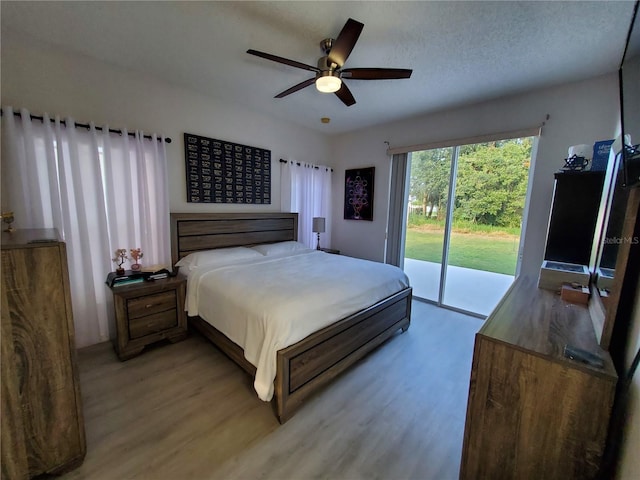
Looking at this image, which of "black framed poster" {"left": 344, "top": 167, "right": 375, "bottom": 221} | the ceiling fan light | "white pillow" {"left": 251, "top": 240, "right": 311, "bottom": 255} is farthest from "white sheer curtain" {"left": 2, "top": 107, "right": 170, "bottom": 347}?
"black framed poster" {"left": 344, "top": 167, "right": 375, "bottom": 221}

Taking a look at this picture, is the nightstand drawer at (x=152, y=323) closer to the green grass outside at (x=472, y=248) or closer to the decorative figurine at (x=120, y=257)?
the decorative figurine at (x=120, y=257)

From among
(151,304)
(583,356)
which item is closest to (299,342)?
(583,356)

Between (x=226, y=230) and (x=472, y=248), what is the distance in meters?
3.36

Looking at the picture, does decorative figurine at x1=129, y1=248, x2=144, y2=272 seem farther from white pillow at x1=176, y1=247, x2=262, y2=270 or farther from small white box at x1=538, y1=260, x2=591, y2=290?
small white box at x1=538, y1=260, x2=591, y2=290

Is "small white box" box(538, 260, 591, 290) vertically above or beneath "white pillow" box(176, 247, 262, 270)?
above

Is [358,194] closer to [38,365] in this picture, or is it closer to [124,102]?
[124,102]

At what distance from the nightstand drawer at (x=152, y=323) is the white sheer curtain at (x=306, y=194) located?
86.8 inches

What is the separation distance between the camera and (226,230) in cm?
338

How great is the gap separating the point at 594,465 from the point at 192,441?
1953mm

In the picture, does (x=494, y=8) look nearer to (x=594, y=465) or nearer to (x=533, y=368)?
(x=533, y=368)

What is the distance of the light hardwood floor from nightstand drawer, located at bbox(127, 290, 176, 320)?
1.34 feet

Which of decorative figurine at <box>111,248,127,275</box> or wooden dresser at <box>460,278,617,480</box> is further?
decorative figurine at <box>111,248,127,275</box>

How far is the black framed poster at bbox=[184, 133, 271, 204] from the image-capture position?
10.1 ft

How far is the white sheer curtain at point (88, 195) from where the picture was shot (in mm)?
2068
